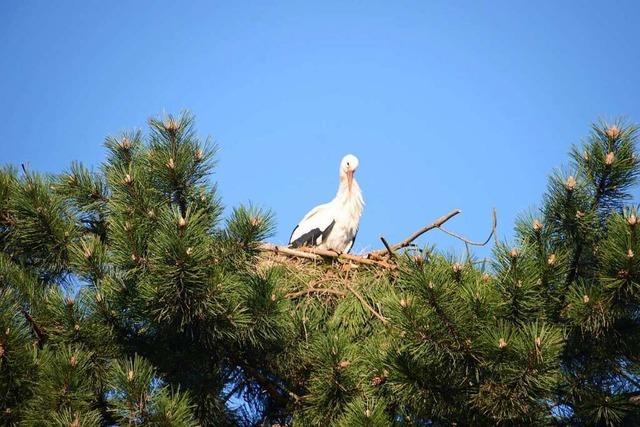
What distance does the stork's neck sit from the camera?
1189cm

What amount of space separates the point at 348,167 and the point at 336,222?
3.08 feet

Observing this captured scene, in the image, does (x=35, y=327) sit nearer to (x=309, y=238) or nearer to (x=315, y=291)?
(x=315, y=291)

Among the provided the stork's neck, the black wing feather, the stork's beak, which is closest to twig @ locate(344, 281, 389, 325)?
the black wing feather

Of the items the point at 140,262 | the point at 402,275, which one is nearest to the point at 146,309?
the point at 140,262

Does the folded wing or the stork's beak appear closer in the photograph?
the folded wing

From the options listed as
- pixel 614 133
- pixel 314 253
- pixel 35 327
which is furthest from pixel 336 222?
pixel 614 133

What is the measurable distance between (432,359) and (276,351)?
5.26ft

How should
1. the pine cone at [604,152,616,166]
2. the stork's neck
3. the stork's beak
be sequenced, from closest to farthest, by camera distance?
the pine cone at [604,152,616,166] < the stork's neck < the stork's beak

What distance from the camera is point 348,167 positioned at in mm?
12250

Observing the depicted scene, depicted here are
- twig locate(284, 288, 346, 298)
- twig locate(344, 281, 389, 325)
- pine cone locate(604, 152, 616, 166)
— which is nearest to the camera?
pine cone locate(604, 152, 616, 166)

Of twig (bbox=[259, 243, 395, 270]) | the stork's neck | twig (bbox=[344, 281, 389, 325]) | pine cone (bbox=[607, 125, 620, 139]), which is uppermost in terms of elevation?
the stork's neck

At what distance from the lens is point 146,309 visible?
20.8ft

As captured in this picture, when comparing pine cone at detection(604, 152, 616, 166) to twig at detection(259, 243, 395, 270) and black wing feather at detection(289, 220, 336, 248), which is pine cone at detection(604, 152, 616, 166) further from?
black wing feather at detection(289, 220, 336, 248)

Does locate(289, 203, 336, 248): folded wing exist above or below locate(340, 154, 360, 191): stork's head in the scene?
below
